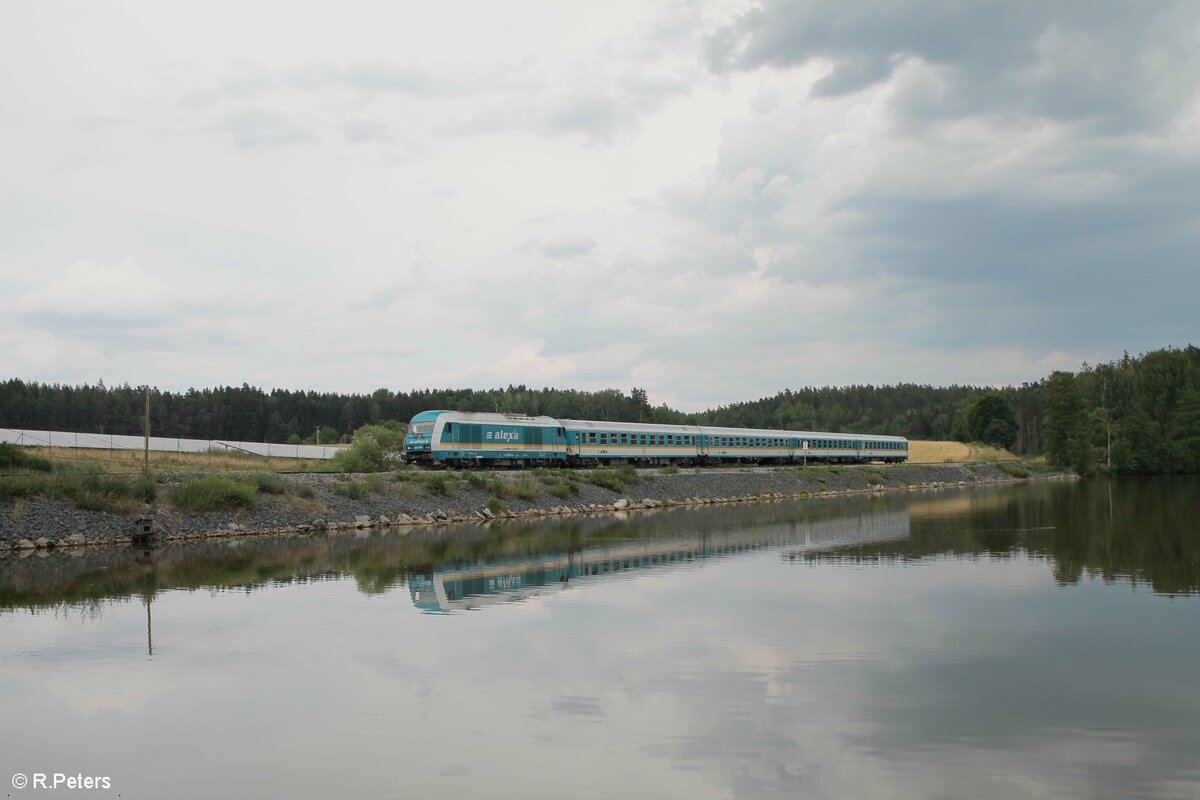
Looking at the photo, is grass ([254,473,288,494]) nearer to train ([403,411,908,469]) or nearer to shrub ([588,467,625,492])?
train ([403,411,908,469])

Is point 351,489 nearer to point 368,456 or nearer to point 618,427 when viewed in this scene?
point 368,456

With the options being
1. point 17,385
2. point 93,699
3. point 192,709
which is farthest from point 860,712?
point 17,385

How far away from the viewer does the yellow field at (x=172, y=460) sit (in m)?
42.5

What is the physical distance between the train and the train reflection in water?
675 inches

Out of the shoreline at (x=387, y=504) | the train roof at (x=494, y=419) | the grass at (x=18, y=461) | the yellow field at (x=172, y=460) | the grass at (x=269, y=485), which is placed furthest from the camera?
the train roof at (x=494, y=419)

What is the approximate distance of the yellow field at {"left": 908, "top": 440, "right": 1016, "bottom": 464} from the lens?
340 feet

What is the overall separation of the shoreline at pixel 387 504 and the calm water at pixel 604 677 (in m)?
3.28

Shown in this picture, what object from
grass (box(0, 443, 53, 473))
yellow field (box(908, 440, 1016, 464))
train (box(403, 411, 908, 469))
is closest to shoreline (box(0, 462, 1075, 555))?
train (box(403, 411, 908, 469))

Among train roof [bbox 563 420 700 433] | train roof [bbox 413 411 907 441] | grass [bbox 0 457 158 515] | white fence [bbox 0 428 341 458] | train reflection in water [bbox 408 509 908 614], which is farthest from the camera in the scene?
train roof [bbox 563 420 700 433]

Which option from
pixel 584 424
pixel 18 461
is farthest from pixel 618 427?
pixel 18 461

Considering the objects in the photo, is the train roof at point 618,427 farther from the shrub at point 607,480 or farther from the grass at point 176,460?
the grass at point 176,460

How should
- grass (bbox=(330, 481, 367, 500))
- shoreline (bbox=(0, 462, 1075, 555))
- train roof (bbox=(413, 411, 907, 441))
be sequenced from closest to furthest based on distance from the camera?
1. shoreline (bbox=(0, 462, 1075, 555))
2. grass (bbox=(330, 481, 367, 500))
3. train roof (bbox=(413, 411, 907, 441))

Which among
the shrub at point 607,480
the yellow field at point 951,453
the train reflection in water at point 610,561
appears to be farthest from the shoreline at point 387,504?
the yellow field at point 951,453

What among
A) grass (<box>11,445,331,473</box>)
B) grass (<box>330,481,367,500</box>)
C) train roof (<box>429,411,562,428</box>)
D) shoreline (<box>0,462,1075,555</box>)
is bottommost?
shoreline (<box>0,462,1075,555</box>)
